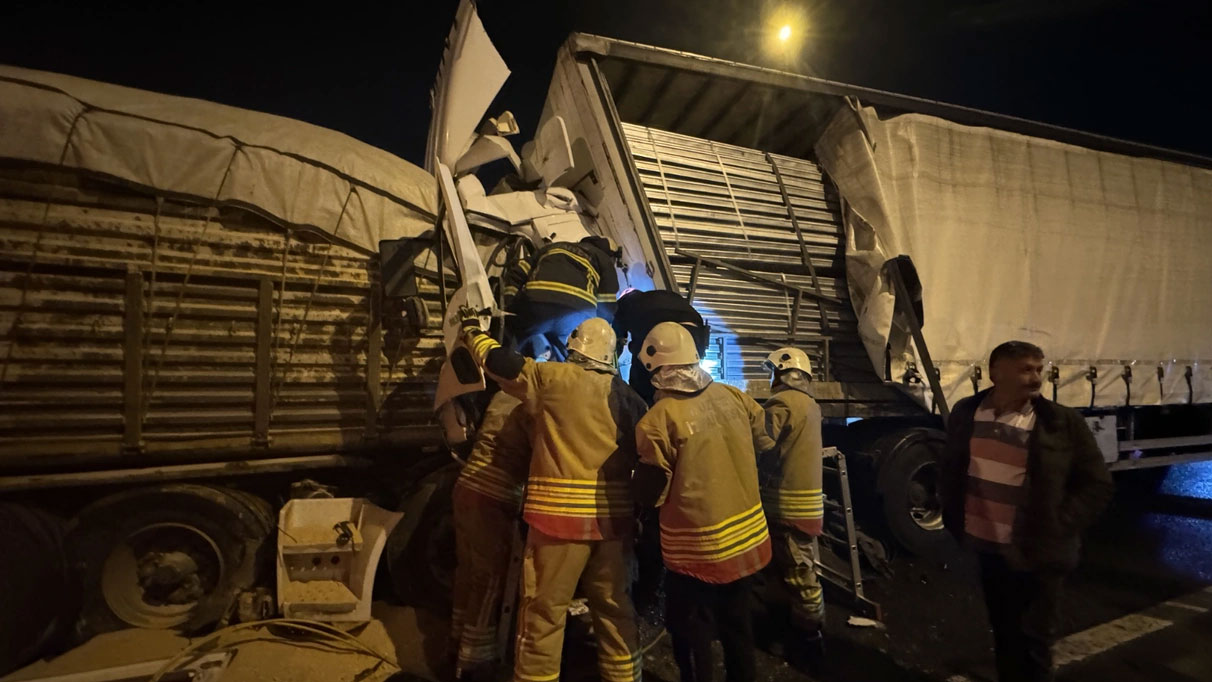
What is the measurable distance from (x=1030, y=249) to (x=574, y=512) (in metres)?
5.18

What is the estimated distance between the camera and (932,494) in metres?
4.80

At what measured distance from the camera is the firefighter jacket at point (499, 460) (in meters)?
2.93

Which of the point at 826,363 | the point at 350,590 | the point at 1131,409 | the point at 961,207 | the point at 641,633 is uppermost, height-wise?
the point at 961,207

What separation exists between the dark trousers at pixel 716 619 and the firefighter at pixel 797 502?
732 mm

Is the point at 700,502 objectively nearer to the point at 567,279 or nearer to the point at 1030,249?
the point at 567,279

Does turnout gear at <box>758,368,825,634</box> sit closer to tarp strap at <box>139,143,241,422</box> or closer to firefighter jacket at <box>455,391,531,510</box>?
firefighter jacket at <box>455,391,531,510</box>

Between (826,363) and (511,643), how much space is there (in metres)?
3.18

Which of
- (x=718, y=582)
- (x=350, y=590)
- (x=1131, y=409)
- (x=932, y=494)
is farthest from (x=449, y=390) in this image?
(x=1131, y=409)

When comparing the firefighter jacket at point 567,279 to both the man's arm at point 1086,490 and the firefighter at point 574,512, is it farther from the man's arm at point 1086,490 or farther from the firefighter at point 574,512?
the man's arm at point 1086,490

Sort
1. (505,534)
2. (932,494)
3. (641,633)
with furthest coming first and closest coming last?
(932,494), (641,633), (505,534)

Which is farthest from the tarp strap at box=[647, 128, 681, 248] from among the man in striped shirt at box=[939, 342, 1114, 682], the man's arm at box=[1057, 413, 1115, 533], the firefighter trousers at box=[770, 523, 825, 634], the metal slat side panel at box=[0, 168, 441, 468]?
the man's arm at box=[1057, 413, 1115, 533]

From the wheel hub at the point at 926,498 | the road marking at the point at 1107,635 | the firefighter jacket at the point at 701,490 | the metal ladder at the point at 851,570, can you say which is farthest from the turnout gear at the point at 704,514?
the wheel hub at the point at 926,498

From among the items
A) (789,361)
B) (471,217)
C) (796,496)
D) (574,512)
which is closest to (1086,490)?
(796,496)

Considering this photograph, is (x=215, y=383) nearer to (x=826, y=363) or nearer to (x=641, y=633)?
(x=641, y=633)
